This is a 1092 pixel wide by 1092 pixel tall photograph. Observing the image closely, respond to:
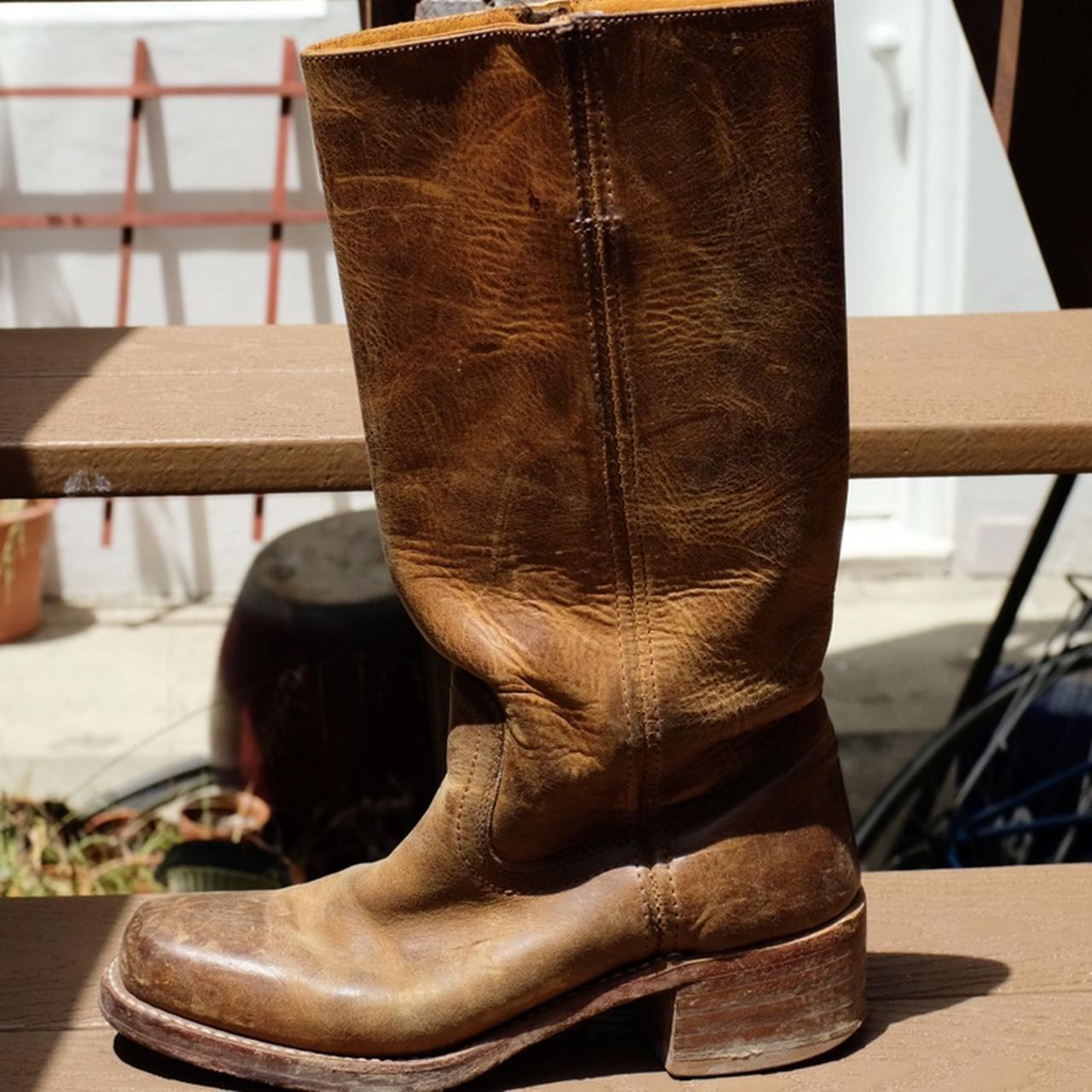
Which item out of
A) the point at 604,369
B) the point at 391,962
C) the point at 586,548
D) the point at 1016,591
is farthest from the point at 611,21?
the point at 1016,591

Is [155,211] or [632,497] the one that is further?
[155,211]

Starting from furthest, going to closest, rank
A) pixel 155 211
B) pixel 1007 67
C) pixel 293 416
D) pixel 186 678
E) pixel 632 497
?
pixel 155 211
pixel 186 678
pixel 1007 67
pixel 293 416
pixel 632 497

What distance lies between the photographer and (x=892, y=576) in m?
3.92

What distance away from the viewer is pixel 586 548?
93 cm

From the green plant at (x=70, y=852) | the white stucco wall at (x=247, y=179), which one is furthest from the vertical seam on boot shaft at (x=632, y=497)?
the white stucco wall at (x=247, y=179)

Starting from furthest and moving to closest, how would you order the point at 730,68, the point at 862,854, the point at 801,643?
the point at 862,854 → the point at 801,643 → the point at 730,68

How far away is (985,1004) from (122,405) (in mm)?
759

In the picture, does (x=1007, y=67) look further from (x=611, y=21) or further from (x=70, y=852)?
(x=70, y=852)

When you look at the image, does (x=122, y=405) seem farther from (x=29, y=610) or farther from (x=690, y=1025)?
(x=29, y=610)

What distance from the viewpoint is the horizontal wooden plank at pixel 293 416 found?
1142mm

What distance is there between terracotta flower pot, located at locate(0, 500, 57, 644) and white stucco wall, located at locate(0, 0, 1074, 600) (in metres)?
0.33

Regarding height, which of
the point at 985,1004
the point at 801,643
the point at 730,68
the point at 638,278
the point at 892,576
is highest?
the point at 730,68

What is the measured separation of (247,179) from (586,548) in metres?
3.05

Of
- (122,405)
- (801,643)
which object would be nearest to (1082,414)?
(801,643)
